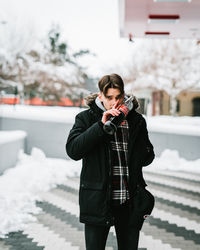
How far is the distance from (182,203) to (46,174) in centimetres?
298

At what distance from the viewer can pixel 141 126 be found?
5.70ft

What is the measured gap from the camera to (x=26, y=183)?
521 centimetres

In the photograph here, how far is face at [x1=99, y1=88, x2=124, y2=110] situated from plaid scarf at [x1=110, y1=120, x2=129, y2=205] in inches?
5.6

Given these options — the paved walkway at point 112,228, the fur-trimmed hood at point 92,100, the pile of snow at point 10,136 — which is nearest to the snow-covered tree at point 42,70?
the pile of snow at point 10,136

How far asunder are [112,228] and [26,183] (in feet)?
7.60

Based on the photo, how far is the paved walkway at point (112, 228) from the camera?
10.0 feet

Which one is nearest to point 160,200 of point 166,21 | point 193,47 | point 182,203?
point 182,203

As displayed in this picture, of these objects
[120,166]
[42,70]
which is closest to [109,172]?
[120,166]

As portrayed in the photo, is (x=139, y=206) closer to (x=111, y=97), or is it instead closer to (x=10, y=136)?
(x=111, y=97)

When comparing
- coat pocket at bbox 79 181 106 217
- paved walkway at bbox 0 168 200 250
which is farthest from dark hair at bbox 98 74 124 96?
paved walkway at bbox 0 168 200 250

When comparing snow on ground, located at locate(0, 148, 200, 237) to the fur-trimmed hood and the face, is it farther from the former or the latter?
the face

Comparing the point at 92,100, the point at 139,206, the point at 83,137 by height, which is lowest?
the point at 139,206

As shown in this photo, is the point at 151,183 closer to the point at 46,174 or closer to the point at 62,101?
the point at 46,174

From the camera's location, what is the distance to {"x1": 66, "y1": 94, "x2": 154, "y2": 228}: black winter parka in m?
1.54
